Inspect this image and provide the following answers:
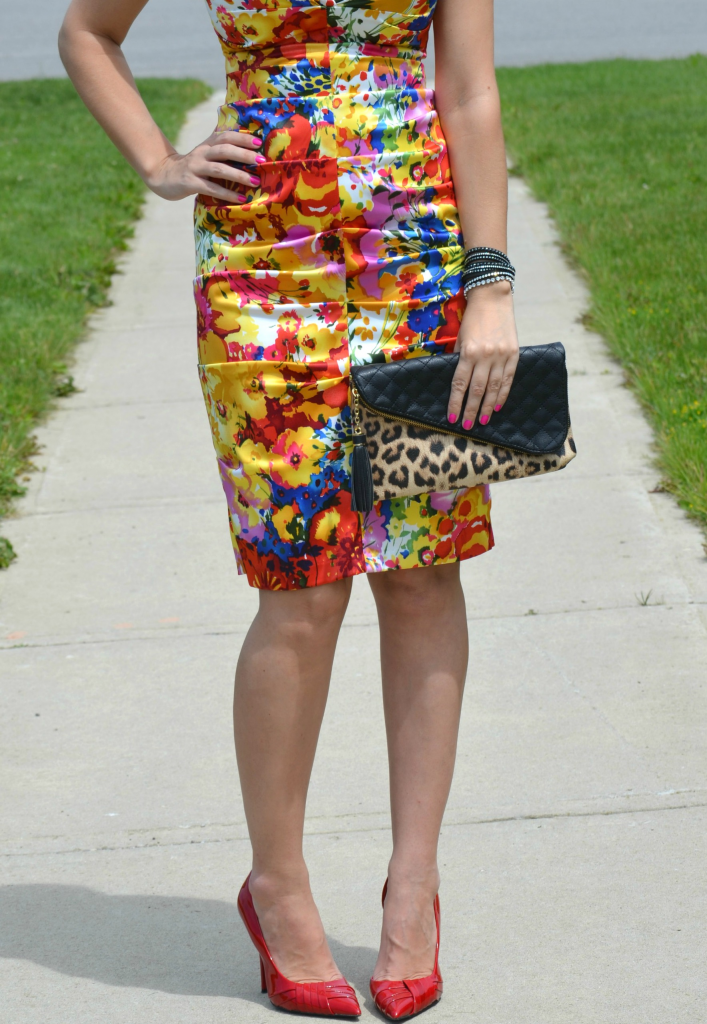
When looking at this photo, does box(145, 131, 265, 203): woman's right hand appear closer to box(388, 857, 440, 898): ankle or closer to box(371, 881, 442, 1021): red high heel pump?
box(388, 857, 440, 898): ankle

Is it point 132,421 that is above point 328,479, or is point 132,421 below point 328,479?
below

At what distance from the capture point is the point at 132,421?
546 cm

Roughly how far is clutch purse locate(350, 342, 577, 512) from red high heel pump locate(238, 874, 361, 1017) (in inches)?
31.6

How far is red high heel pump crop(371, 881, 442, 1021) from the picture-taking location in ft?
6.96

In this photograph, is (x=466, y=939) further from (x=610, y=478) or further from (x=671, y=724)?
(x=610, y=478)

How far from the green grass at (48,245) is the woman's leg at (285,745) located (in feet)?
7.44

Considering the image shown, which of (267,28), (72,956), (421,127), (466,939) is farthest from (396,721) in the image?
(267,28)

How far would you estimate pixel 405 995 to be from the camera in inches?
83.9

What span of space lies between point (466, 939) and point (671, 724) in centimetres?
94

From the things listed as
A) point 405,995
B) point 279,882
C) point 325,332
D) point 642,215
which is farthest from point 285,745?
point 642,215

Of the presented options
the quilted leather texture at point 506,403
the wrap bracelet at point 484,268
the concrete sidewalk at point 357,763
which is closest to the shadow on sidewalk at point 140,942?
the concrete sidewalk at point 357,763

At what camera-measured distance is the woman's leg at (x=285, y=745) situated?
209cm

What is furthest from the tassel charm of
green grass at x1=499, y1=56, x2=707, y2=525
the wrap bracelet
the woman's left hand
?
green grass at x1=499, y1=56, x2=707, y2=525

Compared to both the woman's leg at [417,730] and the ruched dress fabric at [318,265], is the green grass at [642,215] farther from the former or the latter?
the ruched dress fabric at [318,265]
